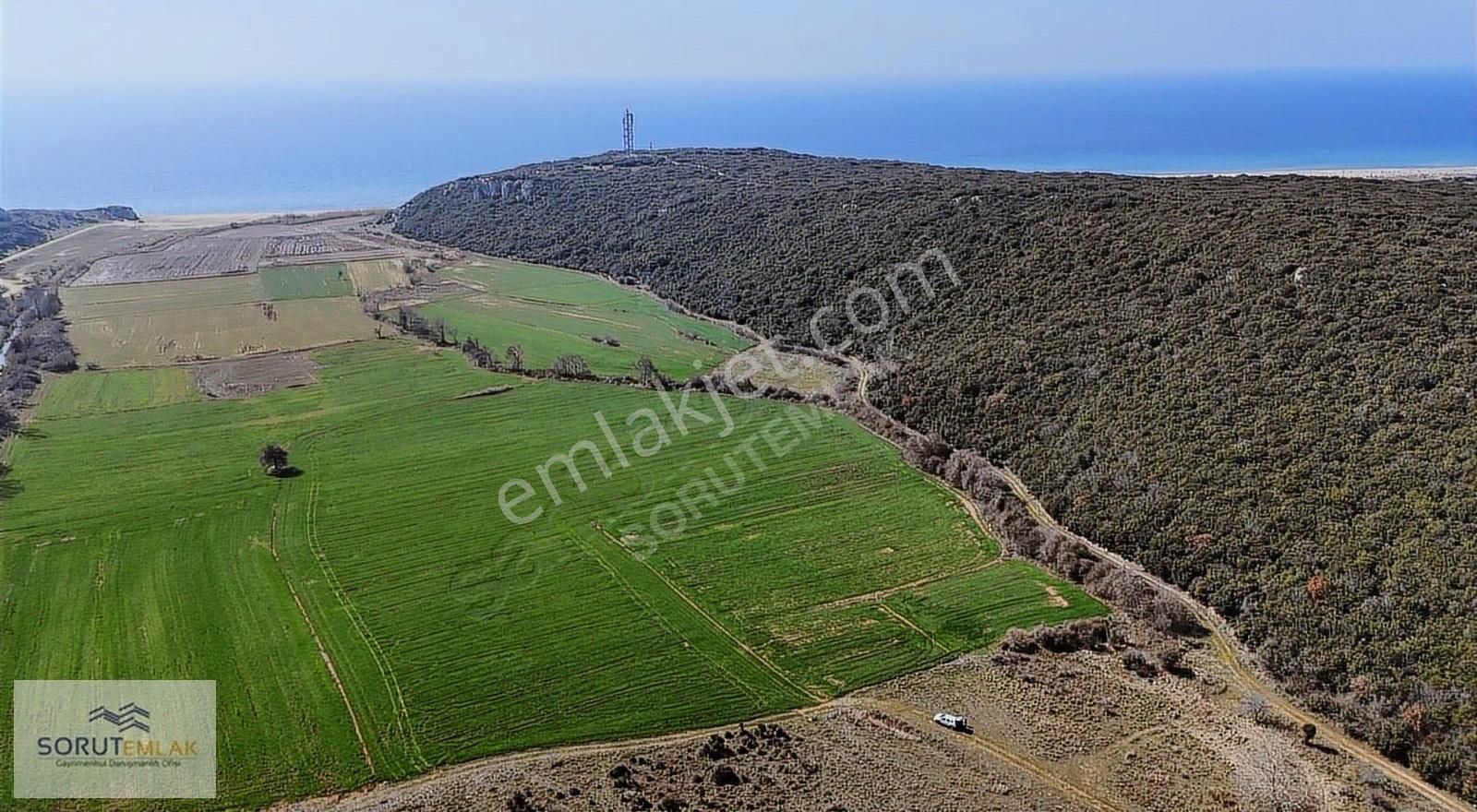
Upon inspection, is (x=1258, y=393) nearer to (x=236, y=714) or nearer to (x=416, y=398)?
(x=236, y=714)

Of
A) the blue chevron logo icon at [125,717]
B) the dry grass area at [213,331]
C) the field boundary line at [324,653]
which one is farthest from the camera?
the dry grass area at [213,331]

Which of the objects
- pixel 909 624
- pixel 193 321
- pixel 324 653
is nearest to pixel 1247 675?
pixel 909 624

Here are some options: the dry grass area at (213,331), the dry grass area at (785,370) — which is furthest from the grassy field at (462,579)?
the dry grass area at (213,331)

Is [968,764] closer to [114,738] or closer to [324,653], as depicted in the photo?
[324,653]

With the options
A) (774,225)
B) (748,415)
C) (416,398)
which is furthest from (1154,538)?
(774,225)

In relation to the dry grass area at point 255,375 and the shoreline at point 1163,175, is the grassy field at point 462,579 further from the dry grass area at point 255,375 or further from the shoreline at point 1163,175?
the shoreline at point 1163,175

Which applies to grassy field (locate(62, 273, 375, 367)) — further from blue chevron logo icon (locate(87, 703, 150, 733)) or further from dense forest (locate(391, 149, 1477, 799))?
blue chevron logo icon (locate(87, 703, 150, 733))
